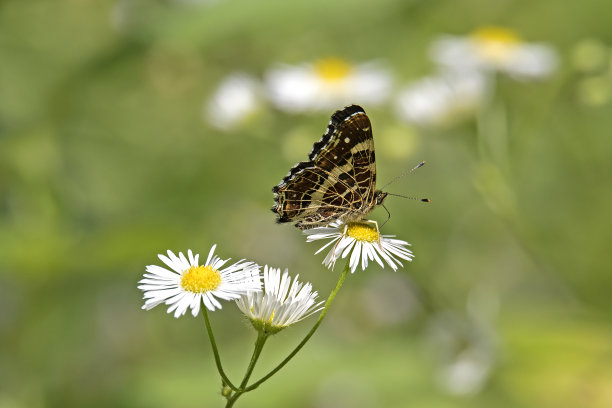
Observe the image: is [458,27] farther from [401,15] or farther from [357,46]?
[357,46]

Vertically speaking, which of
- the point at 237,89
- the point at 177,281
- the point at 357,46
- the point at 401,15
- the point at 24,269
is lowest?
the point at 177,281

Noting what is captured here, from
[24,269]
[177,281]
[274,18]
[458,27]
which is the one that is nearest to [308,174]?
[177,281]

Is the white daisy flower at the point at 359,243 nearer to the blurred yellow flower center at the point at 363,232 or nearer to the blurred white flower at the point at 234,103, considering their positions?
the blurred yellow flower center at the point at 363,232

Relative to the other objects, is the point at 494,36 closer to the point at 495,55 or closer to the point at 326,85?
the point at 495,55

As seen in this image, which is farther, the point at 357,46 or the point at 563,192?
→ the point at 357,46

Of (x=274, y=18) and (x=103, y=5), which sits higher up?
(x=103, y=5)

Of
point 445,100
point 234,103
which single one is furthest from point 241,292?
point 234,103
